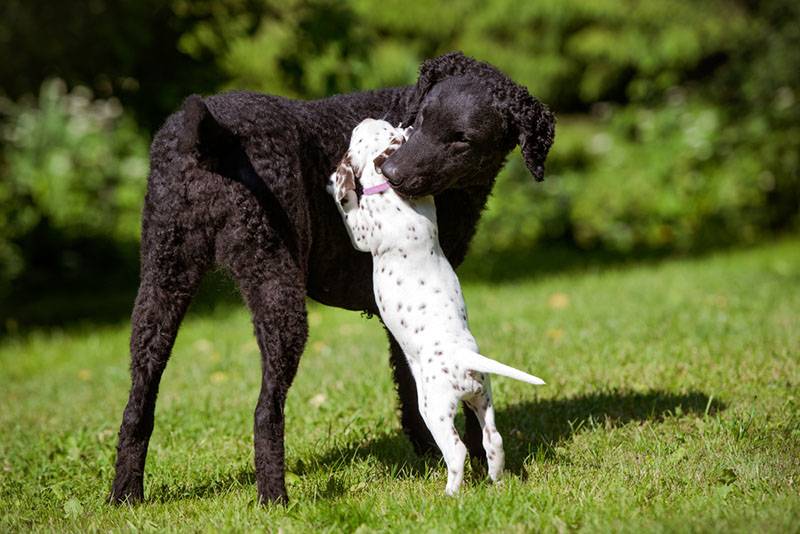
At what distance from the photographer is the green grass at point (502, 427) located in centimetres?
315

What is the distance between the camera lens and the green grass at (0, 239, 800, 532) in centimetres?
315

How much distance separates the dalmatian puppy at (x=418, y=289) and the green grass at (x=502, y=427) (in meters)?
0.29

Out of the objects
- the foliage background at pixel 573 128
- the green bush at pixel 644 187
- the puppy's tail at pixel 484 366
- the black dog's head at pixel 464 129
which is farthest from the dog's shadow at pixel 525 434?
the green bush at pixel 644 187

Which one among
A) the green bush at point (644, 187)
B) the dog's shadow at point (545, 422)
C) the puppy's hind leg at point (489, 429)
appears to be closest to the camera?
the puppy's hind leg at point (489, 429)

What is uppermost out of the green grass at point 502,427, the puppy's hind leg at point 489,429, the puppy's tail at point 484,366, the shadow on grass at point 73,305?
the puppy's tail at point 484,366

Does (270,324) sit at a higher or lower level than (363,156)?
lower

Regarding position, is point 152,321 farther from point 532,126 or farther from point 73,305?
point 73,305

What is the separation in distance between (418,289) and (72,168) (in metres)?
9.40

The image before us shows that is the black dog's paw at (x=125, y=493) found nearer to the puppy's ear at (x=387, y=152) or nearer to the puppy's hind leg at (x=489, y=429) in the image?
the puppy's hind leg at (x=489, y=429)

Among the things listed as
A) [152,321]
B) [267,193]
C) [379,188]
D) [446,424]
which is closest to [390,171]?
[379,188]

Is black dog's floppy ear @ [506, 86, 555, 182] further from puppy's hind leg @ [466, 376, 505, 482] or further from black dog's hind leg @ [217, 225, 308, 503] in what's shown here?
black dog's hind leg @ [217, 225, 308, 503]

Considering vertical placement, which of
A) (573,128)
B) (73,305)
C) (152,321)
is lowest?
(73,305)

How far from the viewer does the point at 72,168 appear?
457 inches

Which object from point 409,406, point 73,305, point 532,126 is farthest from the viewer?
point 73,305
